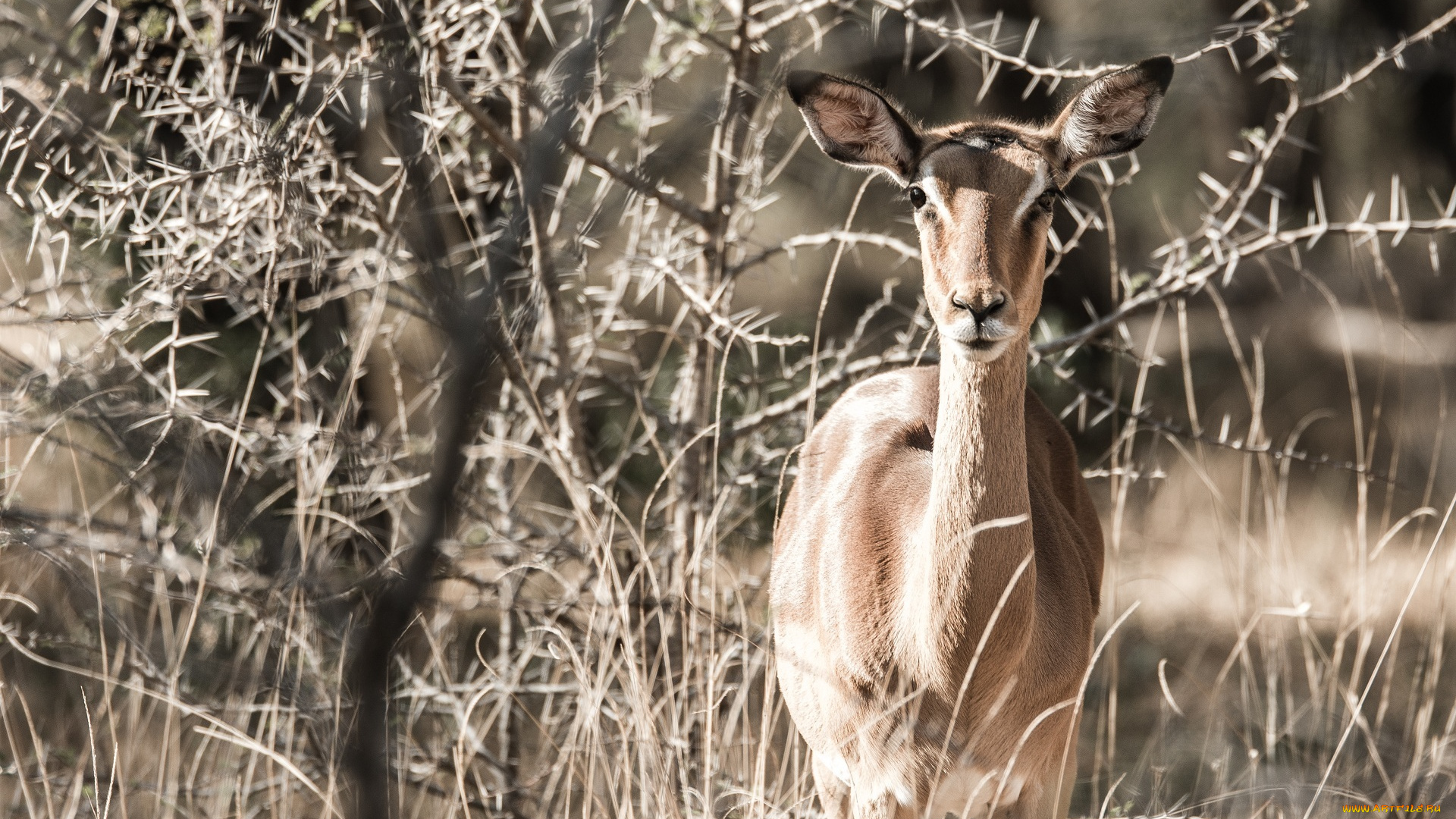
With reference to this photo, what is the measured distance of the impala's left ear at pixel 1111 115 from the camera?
10.4 feet

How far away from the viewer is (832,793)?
3467 mm

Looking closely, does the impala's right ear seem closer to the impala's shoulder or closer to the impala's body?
the impala's body

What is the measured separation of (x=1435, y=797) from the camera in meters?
5.31

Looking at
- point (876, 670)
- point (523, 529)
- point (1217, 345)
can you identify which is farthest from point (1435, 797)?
point (1217, 345)

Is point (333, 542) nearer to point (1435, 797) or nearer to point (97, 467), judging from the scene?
point (97, 467)

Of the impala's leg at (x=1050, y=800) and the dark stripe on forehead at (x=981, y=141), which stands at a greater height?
the dark stripe on forehead at (x=981, y=141)

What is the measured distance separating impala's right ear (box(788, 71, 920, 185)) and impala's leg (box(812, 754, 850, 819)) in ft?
5.13

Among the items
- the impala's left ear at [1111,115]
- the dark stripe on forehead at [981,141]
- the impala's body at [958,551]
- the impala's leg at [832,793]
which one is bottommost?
the impala's leg at [832,793]

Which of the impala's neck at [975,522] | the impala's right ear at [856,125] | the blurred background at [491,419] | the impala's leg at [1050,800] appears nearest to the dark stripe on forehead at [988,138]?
the impala's right ear at [856,125]

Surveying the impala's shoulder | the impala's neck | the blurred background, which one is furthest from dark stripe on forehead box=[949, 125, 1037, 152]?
the impala's shoulder

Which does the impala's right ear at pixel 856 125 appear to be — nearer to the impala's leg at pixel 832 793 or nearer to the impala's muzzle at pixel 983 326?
the impala's muzzle at pixel 983 326

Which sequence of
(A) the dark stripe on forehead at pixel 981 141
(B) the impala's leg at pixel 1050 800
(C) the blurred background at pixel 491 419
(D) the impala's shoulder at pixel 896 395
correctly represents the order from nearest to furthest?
(C) the blurred background at pixel 491 419 → (A) the dark stripe on forehead at pixel 981 141 → (B) the impala's leg at pixel 1050 800 → (D) the impala's shoulder at pixel 896 395

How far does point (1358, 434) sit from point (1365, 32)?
4.58 m

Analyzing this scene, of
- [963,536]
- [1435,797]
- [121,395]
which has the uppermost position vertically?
[121,395]
